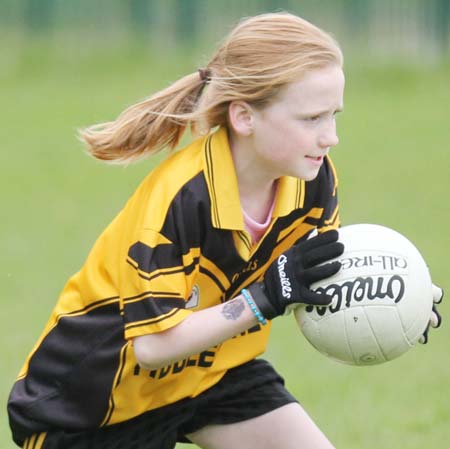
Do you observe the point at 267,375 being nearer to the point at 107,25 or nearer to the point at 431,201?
the point at 431,201

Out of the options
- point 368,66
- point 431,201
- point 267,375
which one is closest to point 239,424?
point 267,375

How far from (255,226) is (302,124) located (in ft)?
1.26

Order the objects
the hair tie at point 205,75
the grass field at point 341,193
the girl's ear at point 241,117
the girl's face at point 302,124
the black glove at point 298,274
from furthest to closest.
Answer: the grass field at point 341,193 → the hair tie at point 205,75 → the girl's ear at point 241,117 → the girl's face at point 302,124 → the black glove at point 298,274

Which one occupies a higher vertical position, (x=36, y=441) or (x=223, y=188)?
(x=223, y=188)

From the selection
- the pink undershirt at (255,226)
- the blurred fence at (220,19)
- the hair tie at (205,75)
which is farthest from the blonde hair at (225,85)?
the blurred fence at (220,19)

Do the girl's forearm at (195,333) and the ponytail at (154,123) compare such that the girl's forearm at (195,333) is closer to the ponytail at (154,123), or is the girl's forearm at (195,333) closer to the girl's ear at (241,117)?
the girl's ear at (241,117)

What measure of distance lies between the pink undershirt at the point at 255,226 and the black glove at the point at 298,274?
26 cm

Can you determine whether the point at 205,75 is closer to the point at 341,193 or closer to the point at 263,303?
the point at 263,303

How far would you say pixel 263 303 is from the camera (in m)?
3.86

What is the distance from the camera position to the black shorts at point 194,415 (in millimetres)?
4273

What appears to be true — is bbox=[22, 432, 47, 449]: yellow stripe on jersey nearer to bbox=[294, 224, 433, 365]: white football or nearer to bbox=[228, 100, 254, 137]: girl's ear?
bbox=[294, 224, 433, 365]: white football

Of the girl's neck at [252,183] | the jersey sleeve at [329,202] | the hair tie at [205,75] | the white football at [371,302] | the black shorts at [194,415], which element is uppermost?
the hair tie at [205,75]

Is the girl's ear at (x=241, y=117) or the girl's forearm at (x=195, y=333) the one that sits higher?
the girl's ear at (x=241, y=117)

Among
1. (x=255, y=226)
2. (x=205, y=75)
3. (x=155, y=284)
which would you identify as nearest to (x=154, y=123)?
(x=205, y=75)
